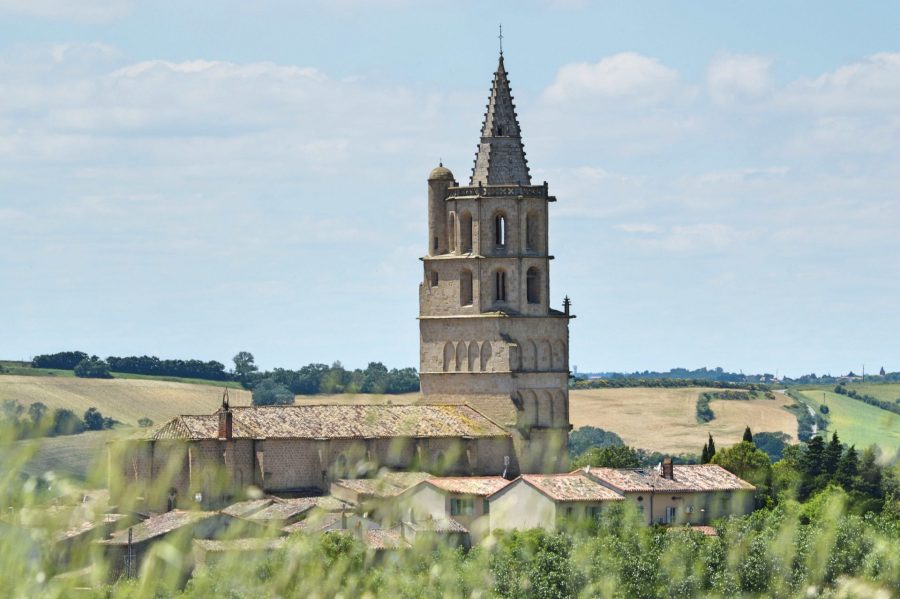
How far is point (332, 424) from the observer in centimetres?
6975

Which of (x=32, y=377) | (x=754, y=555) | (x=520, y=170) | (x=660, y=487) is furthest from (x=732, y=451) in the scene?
(x=32, y=377)

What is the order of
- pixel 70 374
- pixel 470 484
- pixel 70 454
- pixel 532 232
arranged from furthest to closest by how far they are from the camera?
pixel 70 374, pixel 532 232, pixel 470 484, pixel 70 454

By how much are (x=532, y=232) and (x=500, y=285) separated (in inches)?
102

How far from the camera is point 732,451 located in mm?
82312

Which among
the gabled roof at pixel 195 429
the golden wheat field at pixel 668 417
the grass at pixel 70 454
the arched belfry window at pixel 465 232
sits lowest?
the grass at pixel 70 454

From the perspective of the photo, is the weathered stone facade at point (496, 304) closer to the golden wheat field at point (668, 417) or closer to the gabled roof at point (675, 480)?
the gabled roof at point (675, 480)

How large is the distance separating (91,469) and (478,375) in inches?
2525

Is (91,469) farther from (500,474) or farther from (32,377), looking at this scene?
(32,377)

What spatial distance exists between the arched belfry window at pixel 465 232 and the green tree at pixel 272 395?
9060 mm

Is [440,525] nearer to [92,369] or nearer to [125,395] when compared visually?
[125,395]

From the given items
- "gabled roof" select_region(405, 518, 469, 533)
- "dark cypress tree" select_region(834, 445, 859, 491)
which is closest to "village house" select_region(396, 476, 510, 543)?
"gabled roof" select_region(405, 518, 469, 533)

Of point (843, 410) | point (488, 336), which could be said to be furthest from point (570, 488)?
point (843, 410)

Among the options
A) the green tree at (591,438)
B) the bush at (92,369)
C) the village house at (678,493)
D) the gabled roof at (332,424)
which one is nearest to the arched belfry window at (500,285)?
the gabled roof at (332,424)

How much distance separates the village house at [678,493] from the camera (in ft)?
235
